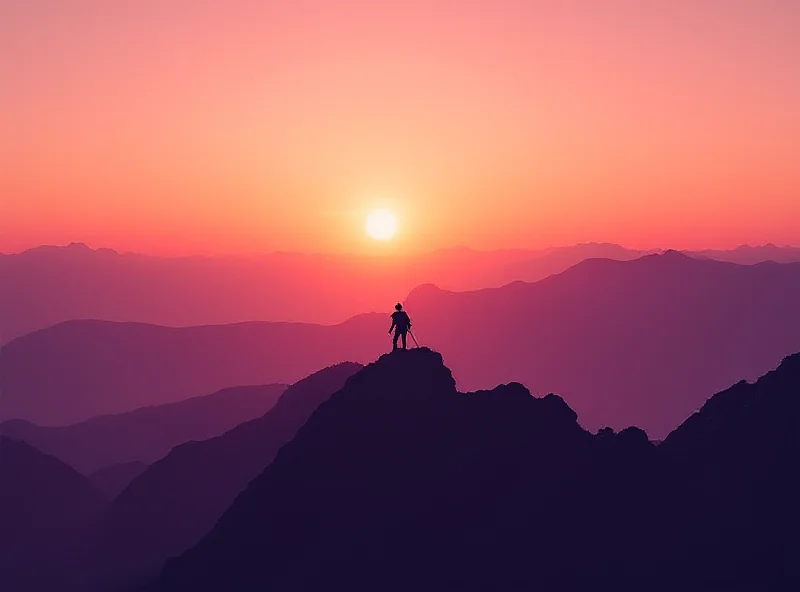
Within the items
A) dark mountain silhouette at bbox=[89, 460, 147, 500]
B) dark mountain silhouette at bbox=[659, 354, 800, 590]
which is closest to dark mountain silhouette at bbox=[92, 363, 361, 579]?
dark mountain silhouette at bbox=[89, 460, 147, 500]

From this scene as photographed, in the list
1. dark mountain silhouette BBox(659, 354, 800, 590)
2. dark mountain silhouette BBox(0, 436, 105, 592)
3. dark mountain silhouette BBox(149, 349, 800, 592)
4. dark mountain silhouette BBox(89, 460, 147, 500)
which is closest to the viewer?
dark mountain silhouette BBox(659, 354, 800, 590)

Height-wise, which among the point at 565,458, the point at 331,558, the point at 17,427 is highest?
the point at 17,427

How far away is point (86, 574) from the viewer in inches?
3474

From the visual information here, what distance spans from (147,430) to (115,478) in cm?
3327

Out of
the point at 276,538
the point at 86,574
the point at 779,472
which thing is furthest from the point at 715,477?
the point at 86,574

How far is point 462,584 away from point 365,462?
372 inches

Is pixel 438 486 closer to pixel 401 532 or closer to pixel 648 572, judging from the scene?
pixel 401 532

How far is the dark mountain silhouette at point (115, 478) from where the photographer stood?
11900cm

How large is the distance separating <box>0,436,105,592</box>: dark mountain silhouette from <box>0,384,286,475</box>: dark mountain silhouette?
1324 inches

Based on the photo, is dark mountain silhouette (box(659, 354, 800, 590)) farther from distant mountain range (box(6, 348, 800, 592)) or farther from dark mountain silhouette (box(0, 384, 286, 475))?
dark mountain silhouette (box(0, 384, 286, 475))

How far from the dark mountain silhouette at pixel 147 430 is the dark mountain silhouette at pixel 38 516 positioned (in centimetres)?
3362

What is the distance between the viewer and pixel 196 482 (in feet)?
310

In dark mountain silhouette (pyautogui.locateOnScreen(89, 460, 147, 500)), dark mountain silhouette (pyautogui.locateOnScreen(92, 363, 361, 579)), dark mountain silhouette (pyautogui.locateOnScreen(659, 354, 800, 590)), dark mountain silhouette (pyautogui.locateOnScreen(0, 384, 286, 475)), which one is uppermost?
dark mountain silhouette (pyautogui.locateOnScreen(0, 384, 286, 475))

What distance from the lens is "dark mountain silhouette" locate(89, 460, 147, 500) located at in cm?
11900
